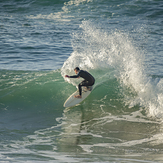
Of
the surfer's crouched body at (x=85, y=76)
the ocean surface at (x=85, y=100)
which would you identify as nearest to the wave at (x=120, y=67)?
the ocean surface at (x=85, y=100)

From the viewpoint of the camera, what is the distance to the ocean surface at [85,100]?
21.6 feet

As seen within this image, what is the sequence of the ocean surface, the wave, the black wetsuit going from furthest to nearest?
1. the wave
2. the black wetsuit
3. the ocean surface

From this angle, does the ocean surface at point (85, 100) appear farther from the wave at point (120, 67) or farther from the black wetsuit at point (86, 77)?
the black wetsuit at point (86, 77)

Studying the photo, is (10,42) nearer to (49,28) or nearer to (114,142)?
(49,28)

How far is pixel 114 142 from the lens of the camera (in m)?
7.17

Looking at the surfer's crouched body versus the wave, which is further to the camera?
the wave

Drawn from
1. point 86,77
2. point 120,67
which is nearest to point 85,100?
point 86,77

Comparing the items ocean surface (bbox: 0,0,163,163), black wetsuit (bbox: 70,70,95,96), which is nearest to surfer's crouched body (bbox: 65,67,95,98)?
black wetsuit (bbox: 70,70,95,96)

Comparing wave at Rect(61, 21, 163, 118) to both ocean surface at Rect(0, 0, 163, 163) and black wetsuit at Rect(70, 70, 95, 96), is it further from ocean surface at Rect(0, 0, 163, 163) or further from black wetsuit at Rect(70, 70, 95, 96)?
black wetsuit at Rect(70, 70, 95, 96)

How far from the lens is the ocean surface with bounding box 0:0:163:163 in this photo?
6.57m

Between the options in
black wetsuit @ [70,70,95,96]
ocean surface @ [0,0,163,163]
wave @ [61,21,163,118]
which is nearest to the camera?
ocean surface @ [0,0,163,163]

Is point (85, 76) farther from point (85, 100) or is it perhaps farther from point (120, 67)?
point (120, 67)

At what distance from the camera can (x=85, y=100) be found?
10.7 m

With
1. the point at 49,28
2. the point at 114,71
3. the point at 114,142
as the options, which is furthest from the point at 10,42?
the point at 114,142
